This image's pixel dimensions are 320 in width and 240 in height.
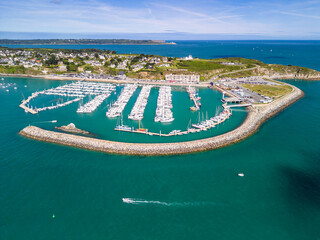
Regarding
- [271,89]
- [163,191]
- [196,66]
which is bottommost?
[163,191]

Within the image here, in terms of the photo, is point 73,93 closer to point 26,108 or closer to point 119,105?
point 26,108

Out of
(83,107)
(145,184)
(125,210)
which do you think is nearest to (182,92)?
(83,107)

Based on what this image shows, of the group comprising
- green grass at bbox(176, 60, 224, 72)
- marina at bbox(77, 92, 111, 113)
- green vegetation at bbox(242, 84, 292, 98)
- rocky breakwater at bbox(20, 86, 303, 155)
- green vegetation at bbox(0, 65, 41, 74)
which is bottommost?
rocky breakwater at bbox(20, 86, 303, 155)

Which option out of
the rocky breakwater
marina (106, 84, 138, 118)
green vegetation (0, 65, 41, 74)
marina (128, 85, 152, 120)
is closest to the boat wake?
the rocky breakwater

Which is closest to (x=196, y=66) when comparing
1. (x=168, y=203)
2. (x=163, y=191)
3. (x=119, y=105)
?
(x=119, y=105)

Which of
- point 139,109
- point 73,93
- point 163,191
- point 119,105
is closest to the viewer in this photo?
point 163,191

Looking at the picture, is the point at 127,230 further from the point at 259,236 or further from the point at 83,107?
the point at 83,107

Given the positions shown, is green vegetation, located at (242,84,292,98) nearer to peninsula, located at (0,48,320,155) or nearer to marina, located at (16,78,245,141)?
peninsula, located at (0,48,320,155)
